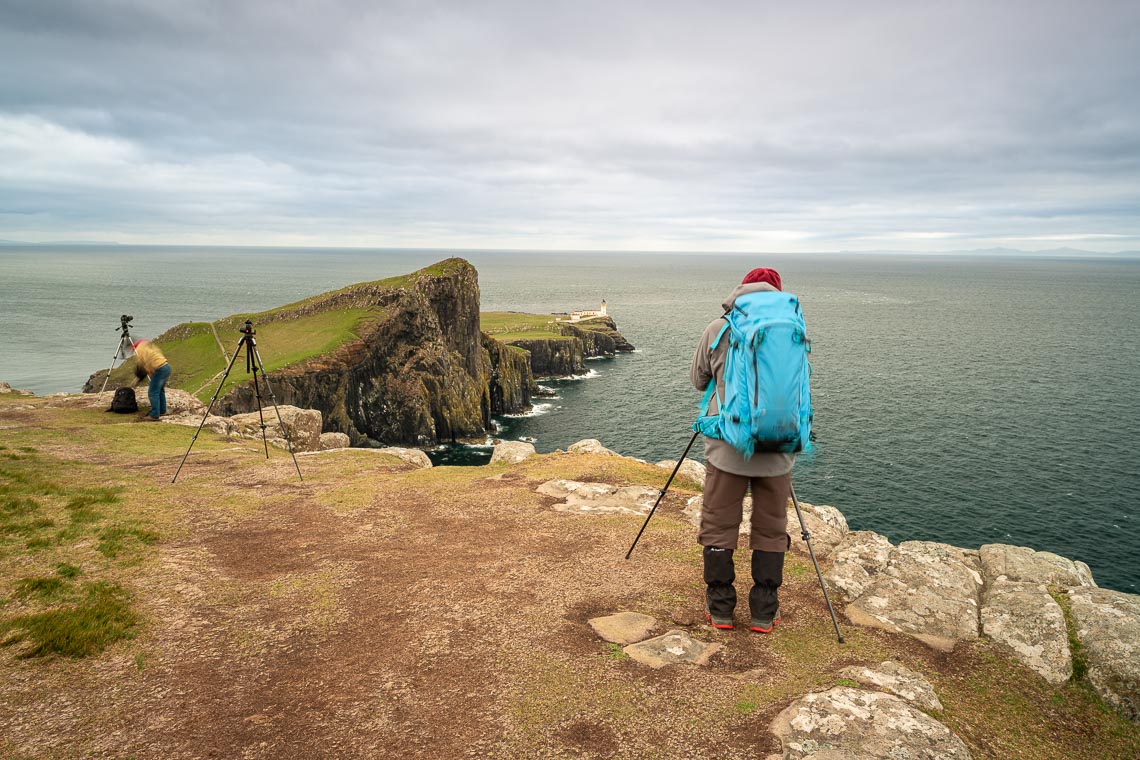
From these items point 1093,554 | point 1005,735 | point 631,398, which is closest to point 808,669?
point 1005,735

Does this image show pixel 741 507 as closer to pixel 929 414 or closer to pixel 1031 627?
pixel 1031 627

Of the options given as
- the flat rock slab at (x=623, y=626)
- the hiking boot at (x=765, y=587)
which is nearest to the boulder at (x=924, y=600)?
the hiking boot at (x=765, y=587)

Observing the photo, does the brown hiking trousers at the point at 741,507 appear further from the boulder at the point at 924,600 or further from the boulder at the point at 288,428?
the boulder at the point at 288,428

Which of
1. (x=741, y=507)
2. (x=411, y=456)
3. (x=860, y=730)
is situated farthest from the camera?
(x=411, y=456)

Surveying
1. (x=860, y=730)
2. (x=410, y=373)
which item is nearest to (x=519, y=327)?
(x=410, y=373)

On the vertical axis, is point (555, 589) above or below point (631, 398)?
above

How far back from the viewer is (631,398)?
79.4m

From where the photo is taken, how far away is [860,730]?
555 centimetres

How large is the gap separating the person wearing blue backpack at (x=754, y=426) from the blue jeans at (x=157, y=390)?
76.1 ft

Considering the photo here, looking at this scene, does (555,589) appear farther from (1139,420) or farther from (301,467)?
(1139,420)

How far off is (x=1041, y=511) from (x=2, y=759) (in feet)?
173

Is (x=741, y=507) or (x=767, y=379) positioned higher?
(x=767, y=379)

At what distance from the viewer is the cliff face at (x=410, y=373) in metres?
58.1

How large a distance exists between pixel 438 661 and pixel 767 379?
5.37 m
